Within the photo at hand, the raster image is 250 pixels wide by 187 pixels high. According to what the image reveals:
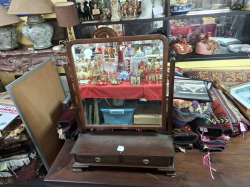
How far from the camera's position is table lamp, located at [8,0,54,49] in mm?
1352

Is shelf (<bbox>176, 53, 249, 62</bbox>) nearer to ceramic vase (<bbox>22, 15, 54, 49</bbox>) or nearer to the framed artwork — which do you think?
the framed artwork

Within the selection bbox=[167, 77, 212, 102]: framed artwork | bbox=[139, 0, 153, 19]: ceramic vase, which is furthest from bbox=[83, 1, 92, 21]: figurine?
bbox=[167, 77, 212, 102]: framed artwork

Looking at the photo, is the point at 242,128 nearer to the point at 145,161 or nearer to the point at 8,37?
the point at 145,161

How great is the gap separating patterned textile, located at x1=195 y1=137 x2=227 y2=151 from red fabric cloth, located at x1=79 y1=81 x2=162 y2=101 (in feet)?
1.56

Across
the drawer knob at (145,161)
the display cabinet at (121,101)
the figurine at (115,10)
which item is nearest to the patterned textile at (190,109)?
the display cabinet at (121,101)

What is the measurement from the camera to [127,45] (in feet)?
2.99

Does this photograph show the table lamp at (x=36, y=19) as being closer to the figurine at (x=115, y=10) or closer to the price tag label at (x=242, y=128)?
the figurine at (x=115, y=10)

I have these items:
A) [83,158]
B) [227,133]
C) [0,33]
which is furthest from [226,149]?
[0,33]

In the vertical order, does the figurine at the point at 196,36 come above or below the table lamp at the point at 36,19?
below

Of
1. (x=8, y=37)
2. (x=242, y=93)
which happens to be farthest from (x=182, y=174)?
(x=8, y=37)

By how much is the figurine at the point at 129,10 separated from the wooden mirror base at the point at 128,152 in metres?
1.06

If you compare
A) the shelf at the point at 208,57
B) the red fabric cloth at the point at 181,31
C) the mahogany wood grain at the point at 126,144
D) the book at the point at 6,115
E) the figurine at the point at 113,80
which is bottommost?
the mahogany wood grain at the point at 126,144

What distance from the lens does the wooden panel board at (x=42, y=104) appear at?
1.22 meters

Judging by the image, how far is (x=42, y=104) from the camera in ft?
4.54
